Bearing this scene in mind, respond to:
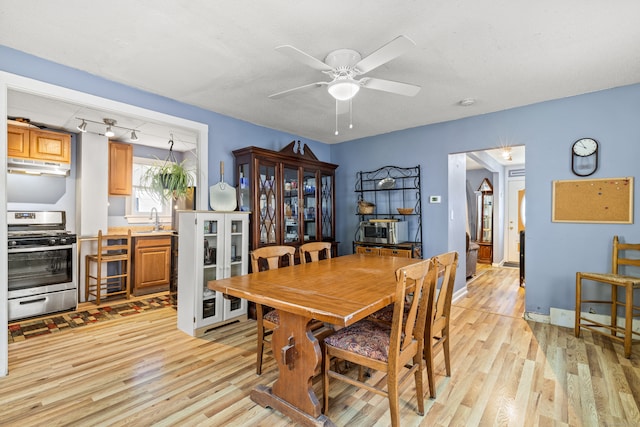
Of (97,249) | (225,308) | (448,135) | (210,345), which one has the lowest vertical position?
(210,345)

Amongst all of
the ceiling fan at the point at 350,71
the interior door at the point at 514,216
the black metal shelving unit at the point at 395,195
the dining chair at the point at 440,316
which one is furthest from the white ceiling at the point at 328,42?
the interior door at the point at 514,216

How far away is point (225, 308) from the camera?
338cm

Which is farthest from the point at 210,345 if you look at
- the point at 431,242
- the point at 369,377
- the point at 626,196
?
the point at 626,196

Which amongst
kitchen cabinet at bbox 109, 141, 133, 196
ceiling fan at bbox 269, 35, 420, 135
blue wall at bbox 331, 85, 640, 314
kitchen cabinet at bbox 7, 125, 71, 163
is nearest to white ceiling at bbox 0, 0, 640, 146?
ceiling fan at bbox 269, 35, 420, 135

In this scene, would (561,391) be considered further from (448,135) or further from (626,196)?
(448,135)

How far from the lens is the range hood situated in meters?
3.73

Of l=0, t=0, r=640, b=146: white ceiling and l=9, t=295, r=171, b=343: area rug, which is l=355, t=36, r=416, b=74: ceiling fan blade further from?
l=9, t=295, r=171, b=343: area rug

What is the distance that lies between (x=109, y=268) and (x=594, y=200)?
6.10 m

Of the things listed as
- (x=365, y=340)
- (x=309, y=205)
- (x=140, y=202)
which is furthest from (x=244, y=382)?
(x=140, y=202)

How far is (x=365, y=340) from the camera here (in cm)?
183

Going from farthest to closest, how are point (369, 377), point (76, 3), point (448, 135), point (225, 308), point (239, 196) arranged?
1. point (448, 135)
2. point (239, 196)
3. point (225, 308)
4. point (369, 377)
5. point (76, 3)

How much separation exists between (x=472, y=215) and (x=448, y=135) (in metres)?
3.86

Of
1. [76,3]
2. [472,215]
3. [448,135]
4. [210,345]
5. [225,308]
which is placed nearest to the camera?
[76,3]

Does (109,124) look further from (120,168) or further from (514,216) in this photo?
(514,216)
